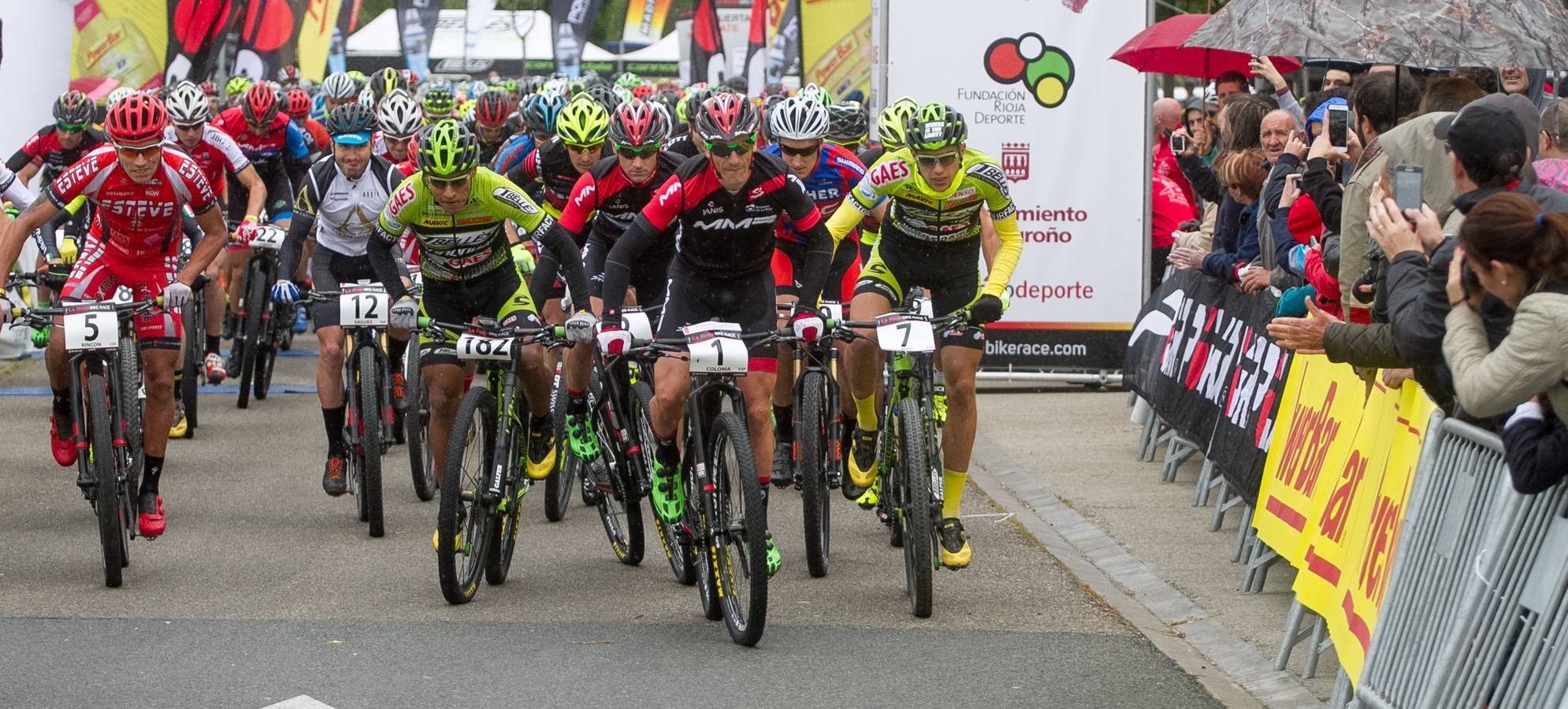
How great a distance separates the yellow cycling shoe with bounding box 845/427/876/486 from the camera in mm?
8789

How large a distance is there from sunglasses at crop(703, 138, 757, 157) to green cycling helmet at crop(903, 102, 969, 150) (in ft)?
2.42

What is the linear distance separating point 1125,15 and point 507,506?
7997 millimetres

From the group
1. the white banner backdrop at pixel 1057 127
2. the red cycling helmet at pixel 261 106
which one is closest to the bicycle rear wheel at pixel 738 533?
the white banner backdrop at pixel 1057 127

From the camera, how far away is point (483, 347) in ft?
24.3

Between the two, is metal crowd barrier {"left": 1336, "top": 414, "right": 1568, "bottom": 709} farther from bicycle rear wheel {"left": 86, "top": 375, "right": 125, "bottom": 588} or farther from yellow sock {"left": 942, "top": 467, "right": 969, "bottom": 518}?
bicycle rear wheel {"left": 86, "top": 375, "right": 125, "bottom": 588}

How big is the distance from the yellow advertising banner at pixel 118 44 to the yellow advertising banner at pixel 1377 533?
17.1 meters

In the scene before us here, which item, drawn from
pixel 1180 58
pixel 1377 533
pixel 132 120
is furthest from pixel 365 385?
pixel 1180 58

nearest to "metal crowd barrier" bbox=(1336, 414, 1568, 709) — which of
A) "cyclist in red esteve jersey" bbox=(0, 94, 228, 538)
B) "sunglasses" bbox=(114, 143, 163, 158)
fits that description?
"cyclist in red esteve jersey" bbox=(0, 94, 228, 538)

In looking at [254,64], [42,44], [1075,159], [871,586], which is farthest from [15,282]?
[254,64]

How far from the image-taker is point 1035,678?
6340 millimetres

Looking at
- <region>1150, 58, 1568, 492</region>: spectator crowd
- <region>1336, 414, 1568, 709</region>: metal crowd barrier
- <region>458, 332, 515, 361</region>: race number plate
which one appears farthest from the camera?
<region>458, 332, 515, 361</region>: race number plate

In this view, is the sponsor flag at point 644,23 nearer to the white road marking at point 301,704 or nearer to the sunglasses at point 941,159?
the sunglasses at point 941,159

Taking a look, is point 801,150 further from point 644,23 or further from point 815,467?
point 644,23

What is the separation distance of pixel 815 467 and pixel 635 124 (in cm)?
193
